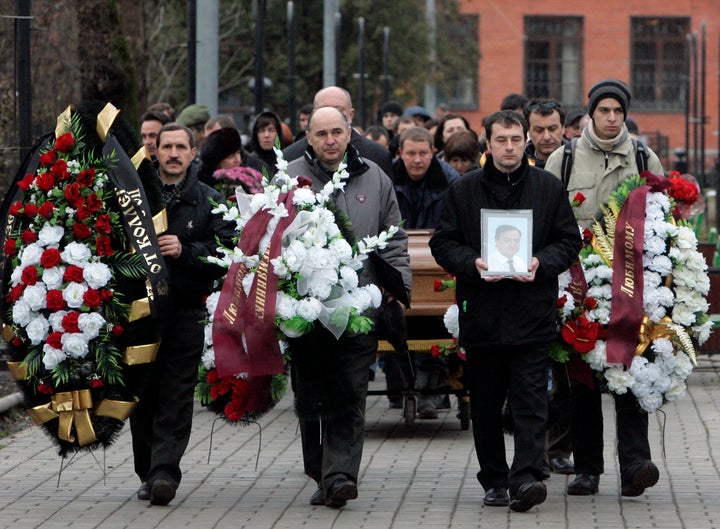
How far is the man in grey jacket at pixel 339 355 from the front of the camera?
29.4ft

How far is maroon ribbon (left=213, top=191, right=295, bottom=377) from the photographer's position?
8.63 m

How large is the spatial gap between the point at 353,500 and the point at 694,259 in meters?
2.20

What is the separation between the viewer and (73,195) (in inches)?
340

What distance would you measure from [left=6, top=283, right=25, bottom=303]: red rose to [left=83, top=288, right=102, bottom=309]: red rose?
1.17 ft

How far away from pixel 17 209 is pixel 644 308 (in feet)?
10.8

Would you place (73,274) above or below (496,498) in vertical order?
above

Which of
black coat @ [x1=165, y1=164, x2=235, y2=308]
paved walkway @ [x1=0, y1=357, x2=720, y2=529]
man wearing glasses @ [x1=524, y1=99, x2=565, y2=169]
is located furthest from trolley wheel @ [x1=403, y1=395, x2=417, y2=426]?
black coat @ [x1=165, y1=164, x2=235, y2=308]

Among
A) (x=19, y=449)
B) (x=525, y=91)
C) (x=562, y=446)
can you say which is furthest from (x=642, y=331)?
(x=525, y=91)

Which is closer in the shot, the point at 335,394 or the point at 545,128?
the point at 335,394

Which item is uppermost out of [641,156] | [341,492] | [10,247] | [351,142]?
[351,142]

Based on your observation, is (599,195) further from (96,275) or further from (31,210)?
(31,210)

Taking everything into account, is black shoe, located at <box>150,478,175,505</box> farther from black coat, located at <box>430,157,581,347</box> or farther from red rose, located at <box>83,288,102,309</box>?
black coat, located at <box>430,157,581,347</box>

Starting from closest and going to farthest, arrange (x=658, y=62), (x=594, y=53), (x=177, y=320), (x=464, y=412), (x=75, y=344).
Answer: (x=75, y=344), (x=177, y=320), (x=464, y=412), (x=594, y=53), (x=658, y=62)

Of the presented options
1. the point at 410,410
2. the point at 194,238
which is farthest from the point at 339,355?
the point at 410,410
